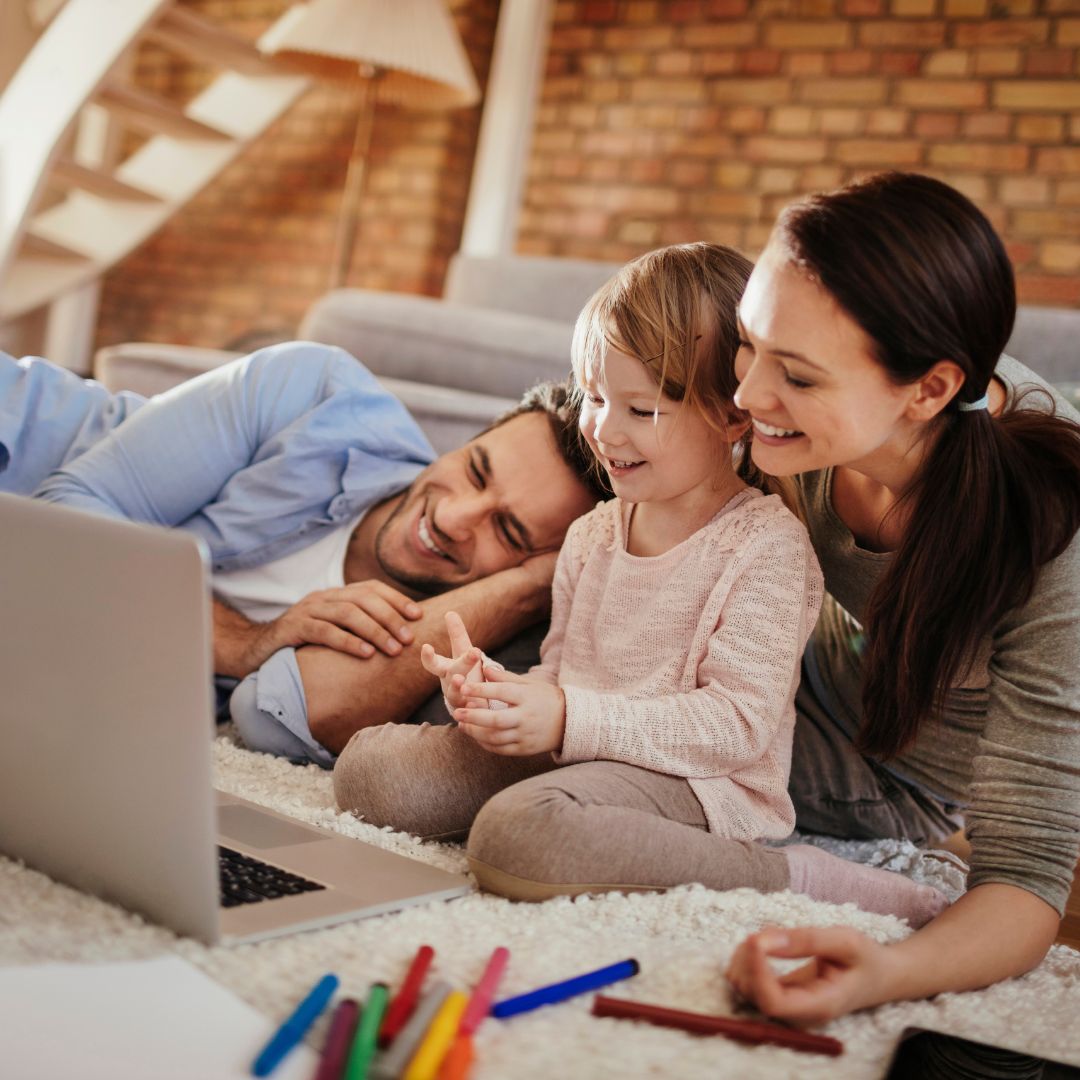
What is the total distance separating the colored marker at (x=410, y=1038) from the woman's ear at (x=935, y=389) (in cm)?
63

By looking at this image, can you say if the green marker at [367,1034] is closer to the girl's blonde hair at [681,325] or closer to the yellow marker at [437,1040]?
the yellow marker at [437,1040]

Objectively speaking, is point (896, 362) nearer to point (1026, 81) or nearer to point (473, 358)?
point (473, 358)

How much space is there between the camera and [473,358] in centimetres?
246

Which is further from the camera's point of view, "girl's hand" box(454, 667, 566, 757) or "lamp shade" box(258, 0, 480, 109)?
"lamp shade" box(258, 0, 480, 109)

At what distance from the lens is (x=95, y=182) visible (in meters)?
4.14

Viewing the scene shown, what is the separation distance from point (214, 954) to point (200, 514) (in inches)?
37.7

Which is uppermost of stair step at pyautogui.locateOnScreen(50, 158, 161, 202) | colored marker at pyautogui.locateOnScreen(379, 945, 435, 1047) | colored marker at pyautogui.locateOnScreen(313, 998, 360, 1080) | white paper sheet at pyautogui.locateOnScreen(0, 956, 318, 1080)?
stair step at pyautogui.locateOnScreen(50, 158, 161, 202)

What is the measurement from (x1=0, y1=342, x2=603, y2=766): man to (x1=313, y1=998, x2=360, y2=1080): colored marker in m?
0.78

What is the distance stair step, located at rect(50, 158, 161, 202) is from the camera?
405 cm

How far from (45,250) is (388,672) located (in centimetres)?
335

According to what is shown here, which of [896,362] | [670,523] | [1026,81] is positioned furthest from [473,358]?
[1026,81]

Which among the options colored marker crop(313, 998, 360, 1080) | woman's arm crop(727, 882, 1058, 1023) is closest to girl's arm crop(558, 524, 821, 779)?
woman's arm crop(727, 882, 1058, 1023)

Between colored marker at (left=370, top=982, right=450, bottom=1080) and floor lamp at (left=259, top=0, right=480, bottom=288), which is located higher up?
floor lamp at (left=259, top=0, right=480, bottom=288)

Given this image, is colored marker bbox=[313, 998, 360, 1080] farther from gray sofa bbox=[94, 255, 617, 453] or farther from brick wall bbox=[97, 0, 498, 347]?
brick wall bbox=[97, 0, 498, 347]
